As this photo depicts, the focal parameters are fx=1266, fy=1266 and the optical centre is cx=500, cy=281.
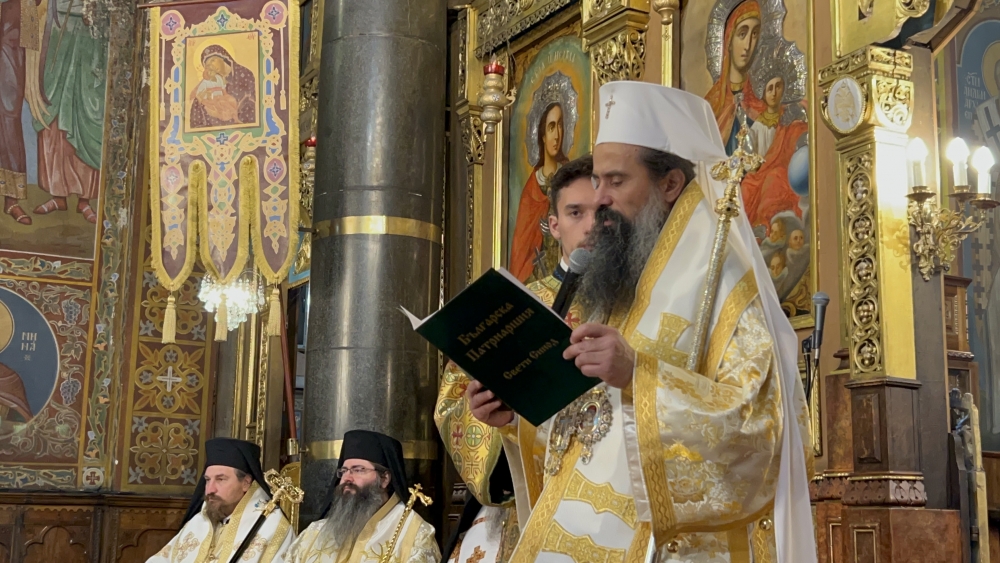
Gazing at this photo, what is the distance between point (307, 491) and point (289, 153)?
194 centimetres

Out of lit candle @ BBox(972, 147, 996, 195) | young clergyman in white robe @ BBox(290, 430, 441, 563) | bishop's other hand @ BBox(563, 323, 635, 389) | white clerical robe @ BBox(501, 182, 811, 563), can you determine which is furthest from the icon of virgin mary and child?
bishop's other hand @ BBox(563, 323, 635, 389)

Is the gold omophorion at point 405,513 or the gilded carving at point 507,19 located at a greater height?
the gilded carving at point 507,19

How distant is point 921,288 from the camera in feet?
17.4

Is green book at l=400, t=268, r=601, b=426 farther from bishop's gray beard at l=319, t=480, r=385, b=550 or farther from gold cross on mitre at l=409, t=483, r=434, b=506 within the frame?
bishop's gray beard at l=319, t=480, r=385, b=550

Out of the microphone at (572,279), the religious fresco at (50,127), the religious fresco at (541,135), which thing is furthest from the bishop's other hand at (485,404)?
the religious fresco at (50,127)

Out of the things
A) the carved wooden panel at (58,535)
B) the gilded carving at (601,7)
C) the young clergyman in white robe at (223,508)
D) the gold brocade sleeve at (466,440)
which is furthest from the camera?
the carved wooden panel at (58,535)

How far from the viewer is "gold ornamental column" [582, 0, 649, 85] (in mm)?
6867

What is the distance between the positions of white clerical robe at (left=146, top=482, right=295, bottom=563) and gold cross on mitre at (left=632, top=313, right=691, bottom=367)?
15.4 ft

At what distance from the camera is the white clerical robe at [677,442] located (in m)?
2.65

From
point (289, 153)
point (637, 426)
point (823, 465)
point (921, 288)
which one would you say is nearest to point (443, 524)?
point (289, 153)

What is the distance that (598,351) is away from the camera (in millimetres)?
2637

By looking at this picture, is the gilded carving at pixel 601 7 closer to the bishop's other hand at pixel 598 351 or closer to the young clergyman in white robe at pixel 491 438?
the young clergyman in white robe at pixel 491 438

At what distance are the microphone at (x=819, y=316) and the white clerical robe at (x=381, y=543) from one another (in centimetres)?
241

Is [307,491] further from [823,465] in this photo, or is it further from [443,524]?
[823,465]
